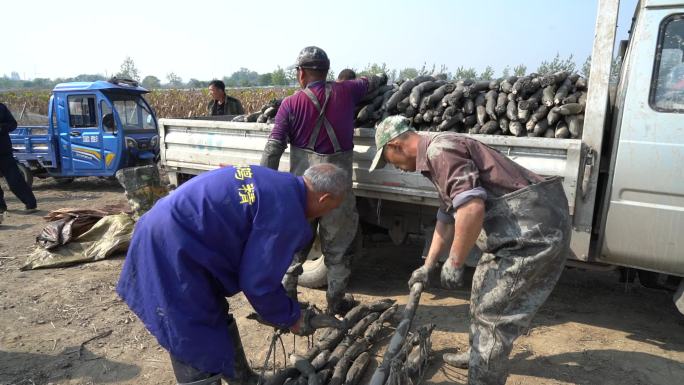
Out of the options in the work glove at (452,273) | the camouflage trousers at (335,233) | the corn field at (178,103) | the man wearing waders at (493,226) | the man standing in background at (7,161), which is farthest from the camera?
the corn field at (178,103)

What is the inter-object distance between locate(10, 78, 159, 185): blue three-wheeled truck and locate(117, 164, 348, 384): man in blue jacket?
307 inches

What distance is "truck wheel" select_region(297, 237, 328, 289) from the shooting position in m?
4.42

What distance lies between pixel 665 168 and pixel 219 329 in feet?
9.15

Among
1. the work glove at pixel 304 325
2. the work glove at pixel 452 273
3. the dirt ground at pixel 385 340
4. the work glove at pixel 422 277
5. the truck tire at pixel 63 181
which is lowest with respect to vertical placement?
the truck tire at pixel 63 181

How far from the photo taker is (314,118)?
12.0ft

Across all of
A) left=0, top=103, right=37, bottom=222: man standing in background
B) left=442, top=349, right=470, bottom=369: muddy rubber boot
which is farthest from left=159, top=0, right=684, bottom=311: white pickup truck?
left=0, top=103, right=37, bottom=222: man standing in background

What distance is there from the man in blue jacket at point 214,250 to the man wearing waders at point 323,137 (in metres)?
1.48

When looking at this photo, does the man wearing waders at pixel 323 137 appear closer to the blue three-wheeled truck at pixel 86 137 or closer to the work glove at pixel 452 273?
the work glove at pixel 452 273

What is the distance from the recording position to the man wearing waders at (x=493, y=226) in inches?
90.9

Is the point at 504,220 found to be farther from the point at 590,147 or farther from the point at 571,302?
the point at 571,302

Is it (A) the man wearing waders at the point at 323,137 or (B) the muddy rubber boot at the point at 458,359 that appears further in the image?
(A) the man wearing waders at the point at 323,137

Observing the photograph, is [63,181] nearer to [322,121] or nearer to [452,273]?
[322,121]

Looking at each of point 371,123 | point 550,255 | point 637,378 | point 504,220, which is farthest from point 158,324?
point 637,378

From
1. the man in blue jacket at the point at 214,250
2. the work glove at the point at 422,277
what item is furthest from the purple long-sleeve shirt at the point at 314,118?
the man in blue jacket at the point at 214,250
